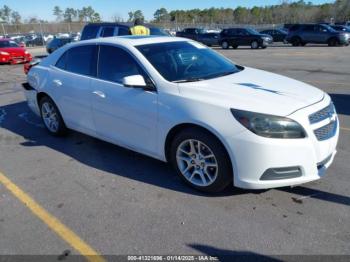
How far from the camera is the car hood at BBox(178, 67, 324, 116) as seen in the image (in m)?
3.54

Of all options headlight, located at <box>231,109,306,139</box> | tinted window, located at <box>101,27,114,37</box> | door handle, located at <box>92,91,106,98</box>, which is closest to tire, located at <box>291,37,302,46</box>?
tinted window, located at <box>101,27,114,37</box>

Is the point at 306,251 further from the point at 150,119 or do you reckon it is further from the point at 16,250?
the point at 16,250

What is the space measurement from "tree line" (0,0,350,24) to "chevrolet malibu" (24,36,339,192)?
83.3 m

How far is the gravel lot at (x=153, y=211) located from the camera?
10.3 ft

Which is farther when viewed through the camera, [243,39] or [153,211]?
[243,39]

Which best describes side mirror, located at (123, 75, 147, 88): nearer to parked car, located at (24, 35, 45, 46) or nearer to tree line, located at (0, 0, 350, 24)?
parked car, located at (24, 35, 45, 46)

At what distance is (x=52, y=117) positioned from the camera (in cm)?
604

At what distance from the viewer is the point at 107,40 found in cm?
498

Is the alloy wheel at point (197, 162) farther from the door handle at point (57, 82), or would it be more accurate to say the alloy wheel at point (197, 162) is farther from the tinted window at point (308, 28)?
the tinted window at point (308, 28)

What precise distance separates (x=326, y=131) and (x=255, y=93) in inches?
31.8

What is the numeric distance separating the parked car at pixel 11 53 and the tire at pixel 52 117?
52.1ft

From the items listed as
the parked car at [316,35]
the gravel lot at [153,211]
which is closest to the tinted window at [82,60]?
the gravel lot at [153,211]

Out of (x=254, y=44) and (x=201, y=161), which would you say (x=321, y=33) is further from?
(x=201, y=161)

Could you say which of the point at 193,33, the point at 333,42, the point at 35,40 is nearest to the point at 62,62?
the point at 333,42
